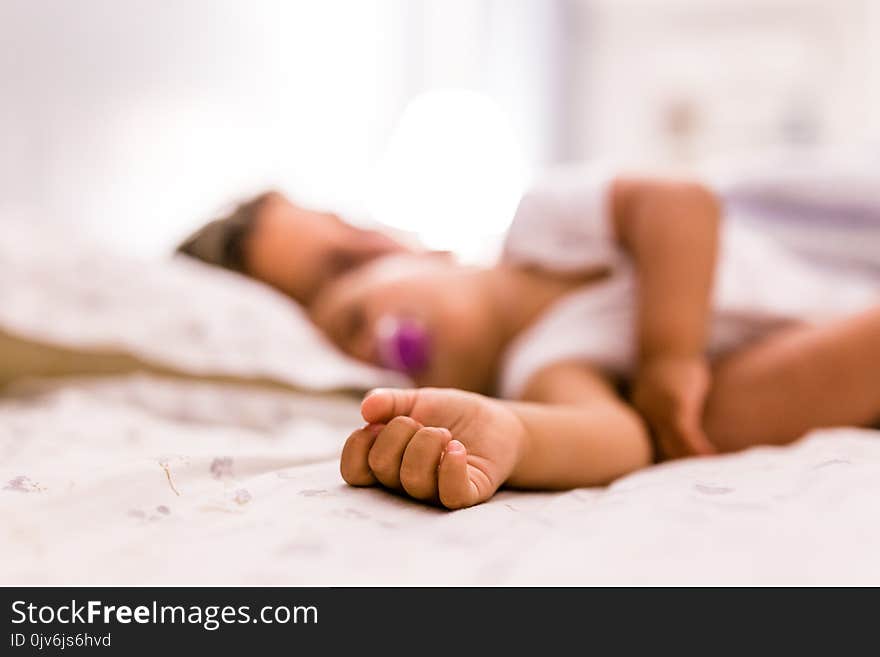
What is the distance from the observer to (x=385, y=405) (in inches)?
20.2

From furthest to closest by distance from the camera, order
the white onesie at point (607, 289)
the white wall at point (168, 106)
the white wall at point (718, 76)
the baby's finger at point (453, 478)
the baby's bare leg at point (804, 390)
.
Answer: the white wall at point (718, 76)
the white wall at point (168, 106)
the white onesie at point (607, 289)
the baby's bare leg at point (804, 390)
the baby's finger at point (453, 478)

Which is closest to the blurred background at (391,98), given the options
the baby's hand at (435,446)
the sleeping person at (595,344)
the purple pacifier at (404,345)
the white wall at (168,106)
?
the white wall at (168,106)

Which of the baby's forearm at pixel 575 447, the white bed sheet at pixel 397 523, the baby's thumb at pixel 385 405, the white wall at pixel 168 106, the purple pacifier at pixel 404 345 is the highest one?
the white wall at pixel 168 106

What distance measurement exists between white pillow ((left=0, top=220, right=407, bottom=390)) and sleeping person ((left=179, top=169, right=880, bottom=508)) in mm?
88

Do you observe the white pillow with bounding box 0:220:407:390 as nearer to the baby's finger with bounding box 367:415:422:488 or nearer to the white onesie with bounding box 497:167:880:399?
the white onesie with bounding box 497:167:880:399

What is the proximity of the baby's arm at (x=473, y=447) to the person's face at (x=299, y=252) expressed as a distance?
0.66m

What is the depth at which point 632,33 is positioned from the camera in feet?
13.3

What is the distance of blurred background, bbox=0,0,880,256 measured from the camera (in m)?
1.55

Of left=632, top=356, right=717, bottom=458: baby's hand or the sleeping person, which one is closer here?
the sleeping person

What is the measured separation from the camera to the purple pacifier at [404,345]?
38.7 inches

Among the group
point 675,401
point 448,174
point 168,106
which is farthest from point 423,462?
point 448,174

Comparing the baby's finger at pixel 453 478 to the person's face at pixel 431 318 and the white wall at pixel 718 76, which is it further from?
the white wall at pixel 718 76

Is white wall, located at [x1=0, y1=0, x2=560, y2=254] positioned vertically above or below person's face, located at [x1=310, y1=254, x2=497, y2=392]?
above

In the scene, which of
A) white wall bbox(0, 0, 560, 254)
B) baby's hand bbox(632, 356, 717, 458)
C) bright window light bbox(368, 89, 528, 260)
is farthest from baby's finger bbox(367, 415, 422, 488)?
bright window light bbox(368, 89, 528, 260)
